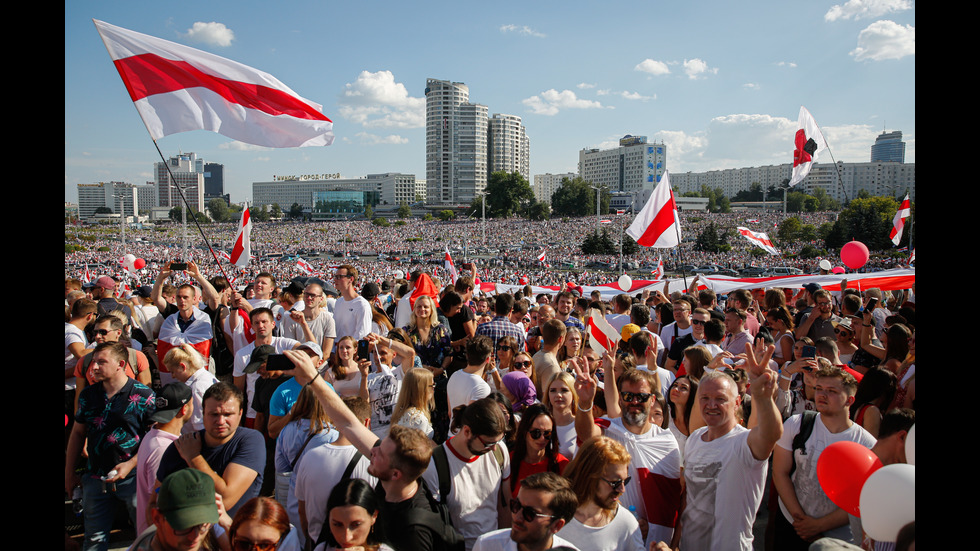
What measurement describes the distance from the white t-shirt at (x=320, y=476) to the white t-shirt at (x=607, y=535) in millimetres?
954

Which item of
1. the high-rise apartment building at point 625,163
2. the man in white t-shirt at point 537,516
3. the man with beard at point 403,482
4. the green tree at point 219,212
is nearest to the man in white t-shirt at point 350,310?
the man with beard at point 403,482

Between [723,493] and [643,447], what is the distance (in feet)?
1.51

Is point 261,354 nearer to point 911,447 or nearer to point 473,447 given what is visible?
point 473,447

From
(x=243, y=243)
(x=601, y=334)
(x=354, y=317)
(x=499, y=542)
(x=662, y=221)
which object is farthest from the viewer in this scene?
(x=662, y=221)

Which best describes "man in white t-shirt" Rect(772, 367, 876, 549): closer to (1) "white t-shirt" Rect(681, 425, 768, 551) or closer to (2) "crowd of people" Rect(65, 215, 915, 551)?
(2) "crowd of people" Rect(65, 215, 915, 551)

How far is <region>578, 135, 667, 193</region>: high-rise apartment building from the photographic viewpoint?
502 feet

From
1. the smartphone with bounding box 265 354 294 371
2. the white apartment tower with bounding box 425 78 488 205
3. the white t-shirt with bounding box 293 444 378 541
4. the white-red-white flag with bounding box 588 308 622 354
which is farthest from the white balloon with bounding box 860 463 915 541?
the white apartment tower with bounding box 425 78 488 205

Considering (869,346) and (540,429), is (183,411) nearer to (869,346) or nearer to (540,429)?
(540,429)

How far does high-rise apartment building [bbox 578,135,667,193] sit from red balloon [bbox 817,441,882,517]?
149 meters

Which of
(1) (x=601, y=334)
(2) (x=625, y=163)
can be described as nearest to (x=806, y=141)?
(1) (x=601, y=334)

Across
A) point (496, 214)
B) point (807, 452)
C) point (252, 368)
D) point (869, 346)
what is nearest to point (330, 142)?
point (252, 368)

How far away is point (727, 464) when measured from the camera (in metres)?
2.95

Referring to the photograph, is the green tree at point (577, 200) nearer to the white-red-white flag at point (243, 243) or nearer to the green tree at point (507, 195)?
the green tree at point (507, 195)

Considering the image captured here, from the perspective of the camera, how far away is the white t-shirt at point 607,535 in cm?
256
